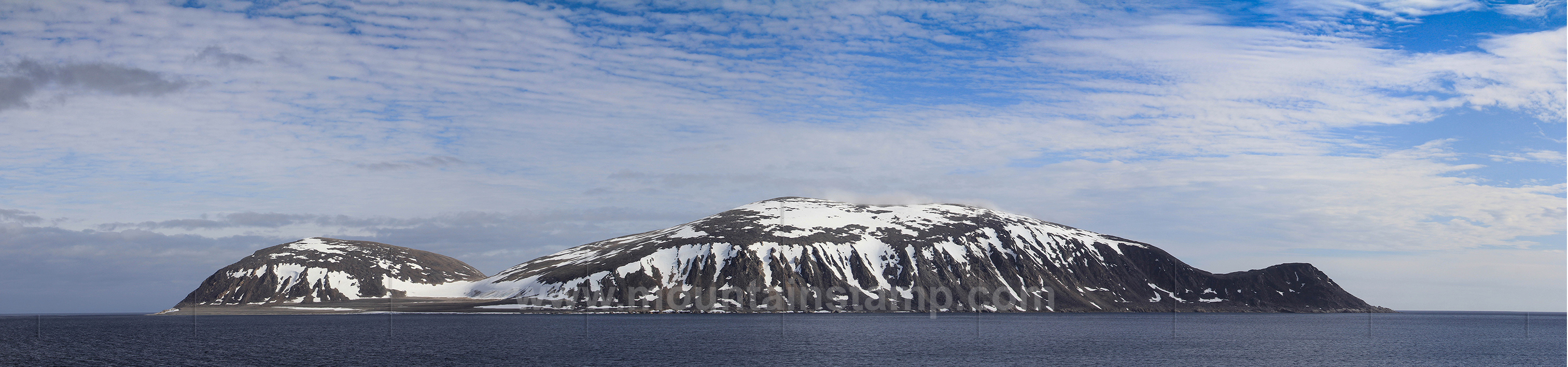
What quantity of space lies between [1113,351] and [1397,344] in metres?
71.5

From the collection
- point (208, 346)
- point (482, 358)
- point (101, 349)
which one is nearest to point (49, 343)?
point (101, 349)

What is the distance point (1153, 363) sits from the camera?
11706cm

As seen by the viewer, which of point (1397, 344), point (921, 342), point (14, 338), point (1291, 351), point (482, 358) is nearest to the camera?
point (482, 358)

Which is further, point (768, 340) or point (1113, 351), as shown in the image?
point (768, 340)

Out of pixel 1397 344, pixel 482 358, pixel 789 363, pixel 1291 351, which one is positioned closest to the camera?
pixel 789 363

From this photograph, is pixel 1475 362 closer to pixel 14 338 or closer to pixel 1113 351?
pixel 1113 351

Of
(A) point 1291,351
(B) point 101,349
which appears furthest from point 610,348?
(A) point 1291,351

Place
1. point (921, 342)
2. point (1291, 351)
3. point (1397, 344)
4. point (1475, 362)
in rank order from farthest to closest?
point (1397, 344) → point (921, 342) → point (1291, 351) → point (1475, 362)

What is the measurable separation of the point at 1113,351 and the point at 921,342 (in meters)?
31.6

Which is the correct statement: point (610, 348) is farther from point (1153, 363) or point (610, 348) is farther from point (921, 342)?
point (1153, 363)

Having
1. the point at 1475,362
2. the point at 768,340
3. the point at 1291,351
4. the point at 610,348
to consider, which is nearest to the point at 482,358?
the point at 610,348

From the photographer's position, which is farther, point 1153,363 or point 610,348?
point 610,348

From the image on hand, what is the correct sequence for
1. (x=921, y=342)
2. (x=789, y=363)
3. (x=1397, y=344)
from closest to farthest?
(x=789, y=363) → (x=921, y=342) → (x=1397, y=344)

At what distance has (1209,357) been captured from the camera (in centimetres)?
12794
